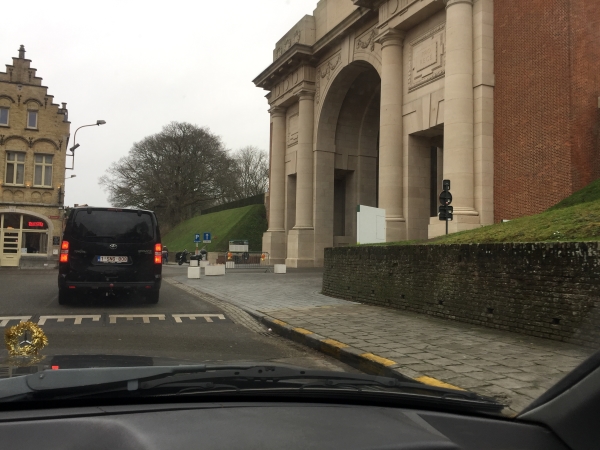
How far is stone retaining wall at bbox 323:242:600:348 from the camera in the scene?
7035 mm

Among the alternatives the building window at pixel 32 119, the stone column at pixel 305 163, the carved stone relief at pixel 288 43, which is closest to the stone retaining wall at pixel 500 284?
the stone column at pixel 305 163

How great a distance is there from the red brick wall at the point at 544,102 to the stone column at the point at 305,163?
1542cm

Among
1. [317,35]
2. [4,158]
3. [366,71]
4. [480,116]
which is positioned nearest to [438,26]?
[480,116]

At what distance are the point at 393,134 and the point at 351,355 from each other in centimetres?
1919

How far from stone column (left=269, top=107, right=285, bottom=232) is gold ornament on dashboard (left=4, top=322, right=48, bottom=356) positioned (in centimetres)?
3485

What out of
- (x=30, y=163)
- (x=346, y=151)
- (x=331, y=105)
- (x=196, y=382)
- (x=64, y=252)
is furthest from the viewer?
(x=30, y=163)

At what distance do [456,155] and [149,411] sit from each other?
19.9 meters

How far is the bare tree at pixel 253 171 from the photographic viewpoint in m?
75.6

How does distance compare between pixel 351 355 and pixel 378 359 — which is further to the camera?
pixel 351 355

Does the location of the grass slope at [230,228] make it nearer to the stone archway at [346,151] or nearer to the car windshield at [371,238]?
the car windshield at [371,238]

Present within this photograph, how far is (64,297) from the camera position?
37.3 ft

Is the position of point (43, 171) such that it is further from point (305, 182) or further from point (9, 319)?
point (9, 319)

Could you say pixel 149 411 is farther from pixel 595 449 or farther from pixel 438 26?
pixel 438 26

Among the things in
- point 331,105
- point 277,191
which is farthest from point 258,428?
point 277,191
